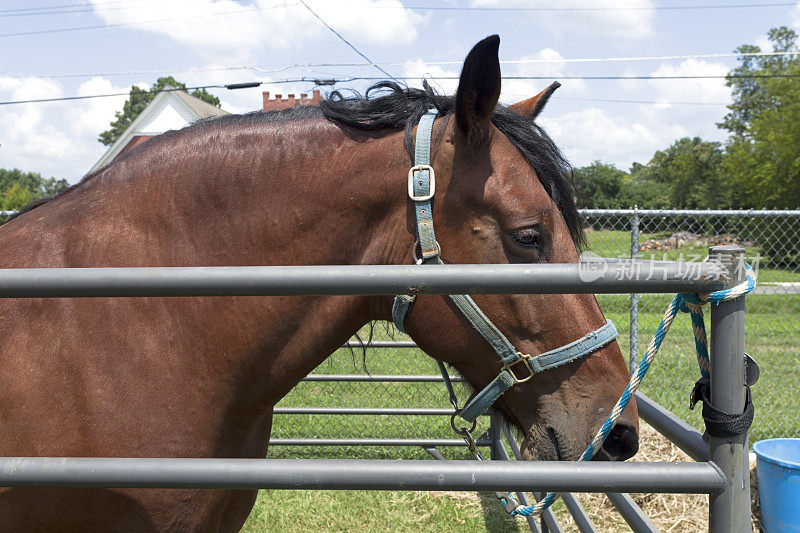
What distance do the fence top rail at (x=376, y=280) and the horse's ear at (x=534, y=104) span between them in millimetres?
1120

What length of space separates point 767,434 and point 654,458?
192 centimetres

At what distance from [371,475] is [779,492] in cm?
339

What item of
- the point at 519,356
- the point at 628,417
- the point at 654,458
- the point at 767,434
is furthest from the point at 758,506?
the point at 519,356

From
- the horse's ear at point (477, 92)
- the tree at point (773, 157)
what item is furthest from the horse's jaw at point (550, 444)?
the tree at point (773, 157)

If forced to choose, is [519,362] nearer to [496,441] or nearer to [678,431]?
[678,431]

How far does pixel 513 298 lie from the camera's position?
1565mm

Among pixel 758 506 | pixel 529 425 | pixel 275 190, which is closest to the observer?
pixel 529 425

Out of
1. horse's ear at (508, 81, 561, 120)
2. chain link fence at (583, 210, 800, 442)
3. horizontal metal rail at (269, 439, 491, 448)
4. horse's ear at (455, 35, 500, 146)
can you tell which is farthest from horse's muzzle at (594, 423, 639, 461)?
horizontal metal rail at (269, 439, 491, 448)

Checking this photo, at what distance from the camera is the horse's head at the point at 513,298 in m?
1.57

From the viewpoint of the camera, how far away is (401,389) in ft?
22.0

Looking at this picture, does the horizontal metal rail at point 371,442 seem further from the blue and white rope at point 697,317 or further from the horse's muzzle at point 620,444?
the blue and white rope at point 697,317

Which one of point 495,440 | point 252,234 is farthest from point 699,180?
point 252,234

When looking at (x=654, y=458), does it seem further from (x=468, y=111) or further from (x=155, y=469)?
(x=155, y=469)

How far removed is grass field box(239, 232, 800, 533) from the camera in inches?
159
